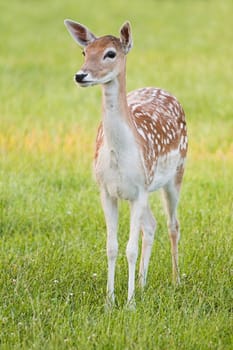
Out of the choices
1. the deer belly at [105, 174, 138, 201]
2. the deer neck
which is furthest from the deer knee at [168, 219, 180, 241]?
the deer neck

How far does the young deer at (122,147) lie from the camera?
579cm

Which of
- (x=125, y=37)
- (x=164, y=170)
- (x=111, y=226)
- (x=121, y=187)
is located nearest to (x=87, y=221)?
(x=164, y=170)

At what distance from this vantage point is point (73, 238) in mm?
7504

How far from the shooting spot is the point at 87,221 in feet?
26.3

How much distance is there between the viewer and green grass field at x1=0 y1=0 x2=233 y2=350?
5457 mm

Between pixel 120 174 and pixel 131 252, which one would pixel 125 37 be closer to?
pixel 120 174

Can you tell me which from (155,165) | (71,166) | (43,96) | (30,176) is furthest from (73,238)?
(43,96)

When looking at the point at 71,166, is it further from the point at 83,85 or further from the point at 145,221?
the point at 83,85

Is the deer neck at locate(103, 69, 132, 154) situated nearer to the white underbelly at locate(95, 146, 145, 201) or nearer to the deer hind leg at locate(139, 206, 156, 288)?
the white underbelly at locate(95, 146, 145, 201)

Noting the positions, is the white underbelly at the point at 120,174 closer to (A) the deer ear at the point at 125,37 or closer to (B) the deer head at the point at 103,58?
(B) the deer head at the point at 103,58

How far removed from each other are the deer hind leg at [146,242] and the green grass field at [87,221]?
128mm

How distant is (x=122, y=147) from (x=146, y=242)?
1.05 metres

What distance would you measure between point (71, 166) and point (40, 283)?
375cm

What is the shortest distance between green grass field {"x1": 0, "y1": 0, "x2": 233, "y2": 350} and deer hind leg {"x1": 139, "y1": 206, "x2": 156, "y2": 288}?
0.42 feet
